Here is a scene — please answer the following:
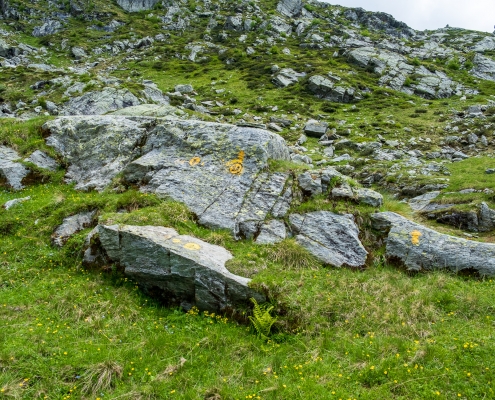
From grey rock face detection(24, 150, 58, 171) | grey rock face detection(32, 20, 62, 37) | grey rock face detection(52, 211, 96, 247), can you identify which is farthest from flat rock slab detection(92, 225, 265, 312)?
grey rock face detection(32, 20, 62, 37)

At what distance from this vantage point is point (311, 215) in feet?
40.7

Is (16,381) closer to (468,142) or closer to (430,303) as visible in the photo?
(430,303)

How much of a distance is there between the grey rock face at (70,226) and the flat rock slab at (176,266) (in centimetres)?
214

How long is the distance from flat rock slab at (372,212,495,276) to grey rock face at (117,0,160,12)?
399 feet

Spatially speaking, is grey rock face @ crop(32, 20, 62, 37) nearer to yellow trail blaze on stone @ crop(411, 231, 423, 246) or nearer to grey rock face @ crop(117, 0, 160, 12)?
grey rock face @ crop(117, 0, 160, 12)

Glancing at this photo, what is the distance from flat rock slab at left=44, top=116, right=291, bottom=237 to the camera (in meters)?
12.4

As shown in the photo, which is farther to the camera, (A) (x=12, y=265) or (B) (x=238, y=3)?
A: (B) (x=238, y=3)

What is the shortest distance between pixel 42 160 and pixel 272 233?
39.0 ft

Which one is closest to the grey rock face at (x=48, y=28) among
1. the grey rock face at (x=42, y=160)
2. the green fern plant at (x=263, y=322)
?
the grey rock face at (x=42, y=160)

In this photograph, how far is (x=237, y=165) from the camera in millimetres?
13672

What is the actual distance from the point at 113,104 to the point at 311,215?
24.7 m

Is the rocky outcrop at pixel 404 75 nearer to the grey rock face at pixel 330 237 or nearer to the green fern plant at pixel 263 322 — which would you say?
the grey rock face at pixel 330 237

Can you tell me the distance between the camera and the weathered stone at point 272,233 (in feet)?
37.0

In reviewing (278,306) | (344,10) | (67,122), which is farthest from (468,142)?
(344,10)
